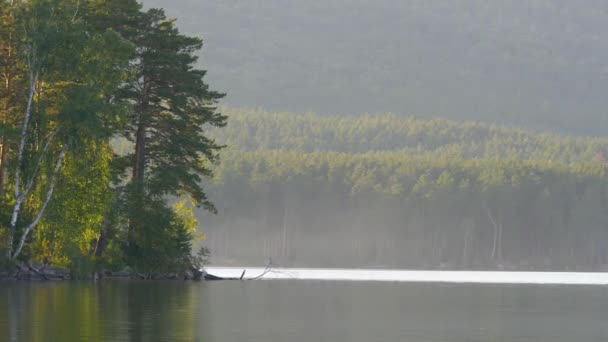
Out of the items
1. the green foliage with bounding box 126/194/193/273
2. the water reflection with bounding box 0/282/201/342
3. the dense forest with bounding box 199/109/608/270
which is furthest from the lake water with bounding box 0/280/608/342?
the dense forest with bounding box 199/109/608/270

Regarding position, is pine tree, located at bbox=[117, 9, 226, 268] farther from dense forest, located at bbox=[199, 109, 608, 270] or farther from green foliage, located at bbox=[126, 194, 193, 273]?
dense forest, located at bbox=[199, 109, 608, 270]

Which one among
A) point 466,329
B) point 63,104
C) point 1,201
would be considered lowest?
point 466,329

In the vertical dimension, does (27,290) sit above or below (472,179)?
below

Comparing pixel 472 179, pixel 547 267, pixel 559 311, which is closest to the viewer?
pixel 559 311

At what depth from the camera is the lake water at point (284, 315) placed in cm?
2895

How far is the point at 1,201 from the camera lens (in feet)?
192

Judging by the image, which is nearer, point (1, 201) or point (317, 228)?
point (1, 201)

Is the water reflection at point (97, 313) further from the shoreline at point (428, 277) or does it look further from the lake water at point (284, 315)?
the shoreline at point (428, 277)

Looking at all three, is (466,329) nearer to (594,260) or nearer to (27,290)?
(27,290)

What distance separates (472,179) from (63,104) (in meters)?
141

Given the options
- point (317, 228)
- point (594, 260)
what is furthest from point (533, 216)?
point (317, 228)

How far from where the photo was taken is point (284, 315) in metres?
36.1

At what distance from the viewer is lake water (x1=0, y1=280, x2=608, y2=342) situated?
2895 cm

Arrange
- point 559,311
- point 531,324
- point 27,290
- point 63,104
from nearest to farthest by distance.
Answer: point 531,324 → point 559,311 → point 27,290 → point 63,104
